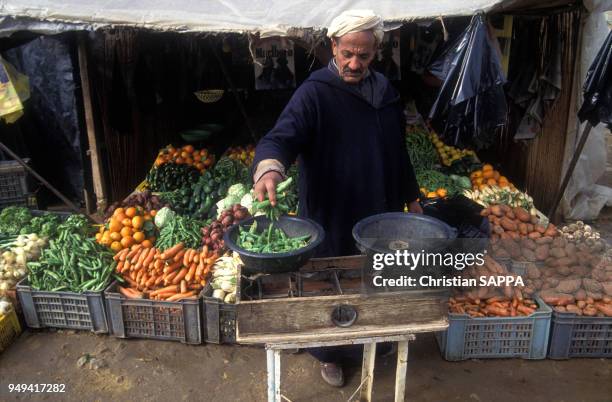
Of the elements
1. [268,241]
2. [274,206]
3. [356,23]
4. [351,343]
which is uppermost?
[356,23]

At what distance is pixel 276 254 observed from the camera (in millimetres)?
2023

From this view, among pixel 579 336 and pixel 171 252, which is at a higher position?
pixel 171 252

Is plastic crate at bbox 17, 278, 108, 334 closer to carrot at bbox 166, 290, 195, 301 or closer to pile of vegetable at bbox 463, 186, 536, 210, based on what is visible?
carrot at bbox 166, 290, 195, 301

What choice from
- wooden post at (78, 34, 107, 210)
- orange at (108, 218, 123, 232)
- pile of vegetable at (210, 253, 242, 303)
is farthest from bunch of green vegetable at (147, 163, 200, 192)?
pile of vegetable at (210, 253, 242, 303)

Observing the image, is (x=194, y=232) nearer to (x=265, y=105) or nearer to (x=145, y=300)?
(x=145, y=300)

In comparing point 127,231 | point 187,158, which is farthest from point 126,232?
point 187,158

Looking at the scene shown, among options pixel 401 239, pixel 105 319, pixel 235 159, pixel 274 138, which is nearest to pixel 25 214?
pixel 105 319

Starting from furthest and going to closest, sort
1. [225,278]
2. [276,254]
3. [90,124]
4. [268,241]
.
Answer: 1. [90,124]
2. [225,278]
3. [268,241]
4. [276,254]

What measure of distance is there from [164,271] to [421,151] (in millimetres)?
3954

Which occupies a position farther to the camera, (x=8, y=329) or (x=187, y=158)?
(x=187, y=158)

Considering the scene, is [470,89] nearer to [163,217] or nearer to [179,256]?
[179,256]

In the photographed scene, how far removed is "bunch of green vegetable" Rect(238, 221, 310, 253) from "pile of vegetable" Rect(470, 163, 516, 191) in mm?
3993

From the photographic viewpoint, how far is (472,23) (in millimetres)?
4371

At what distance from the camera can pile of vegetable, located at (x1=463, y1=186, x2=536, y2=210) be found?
5.20 metres
